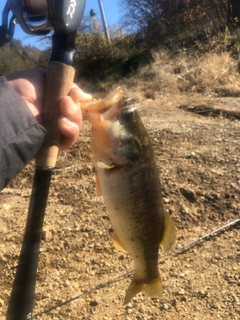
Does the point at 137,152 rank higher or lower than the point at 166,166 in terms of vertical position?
higher

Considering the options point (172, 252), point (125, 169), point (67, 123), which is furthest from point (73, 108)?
point (172, 252)

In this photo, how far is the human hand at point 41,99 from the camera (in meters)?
1.69

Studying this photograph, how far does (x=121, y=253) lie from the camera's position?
3.45m

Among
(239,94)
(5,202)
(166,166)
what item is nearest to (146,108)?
(239,94)

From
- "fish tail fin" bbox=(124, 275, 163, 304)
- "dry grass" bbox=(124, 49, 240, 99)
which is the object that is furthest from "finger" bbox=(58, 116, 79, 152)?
"dry grass" bbox=(124, 49, 240, 99)

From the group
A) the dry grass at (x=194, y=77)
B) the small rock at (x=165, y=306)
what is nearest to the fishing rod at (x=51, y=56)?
the small rock at (x=165, y=306)

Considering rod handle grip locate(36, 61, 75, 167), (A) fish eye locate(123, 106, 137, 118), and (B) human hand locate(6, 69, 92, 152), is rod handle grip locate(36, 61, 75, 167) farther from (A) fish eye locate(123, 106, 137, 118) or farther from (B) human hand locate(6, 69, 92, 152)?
(A) fish eye locate(123, 106, 137, 118)

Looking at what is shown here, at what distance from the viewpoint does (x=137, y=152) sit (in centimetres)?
171

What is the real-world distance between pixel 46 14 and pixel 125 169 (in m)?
0.70

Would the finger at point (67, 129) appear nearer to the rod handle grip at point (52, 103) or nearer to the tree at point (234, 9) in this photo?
the rod handle grip at point (52, 103)

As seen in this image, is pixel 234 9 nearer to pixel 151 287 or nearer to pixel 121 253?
pixel 121 253

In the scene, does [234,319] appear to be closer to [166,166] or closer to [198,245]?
[198,245]

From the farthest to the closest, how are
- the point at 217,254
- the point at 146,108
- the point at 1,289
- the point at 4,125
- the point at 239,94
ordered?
the point at 239,94, the point at 146,108, the point at 217,254, the point at 1,289, the point at 4,125

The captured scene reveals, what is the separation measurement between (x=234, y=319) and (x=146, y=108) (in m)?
5.46
